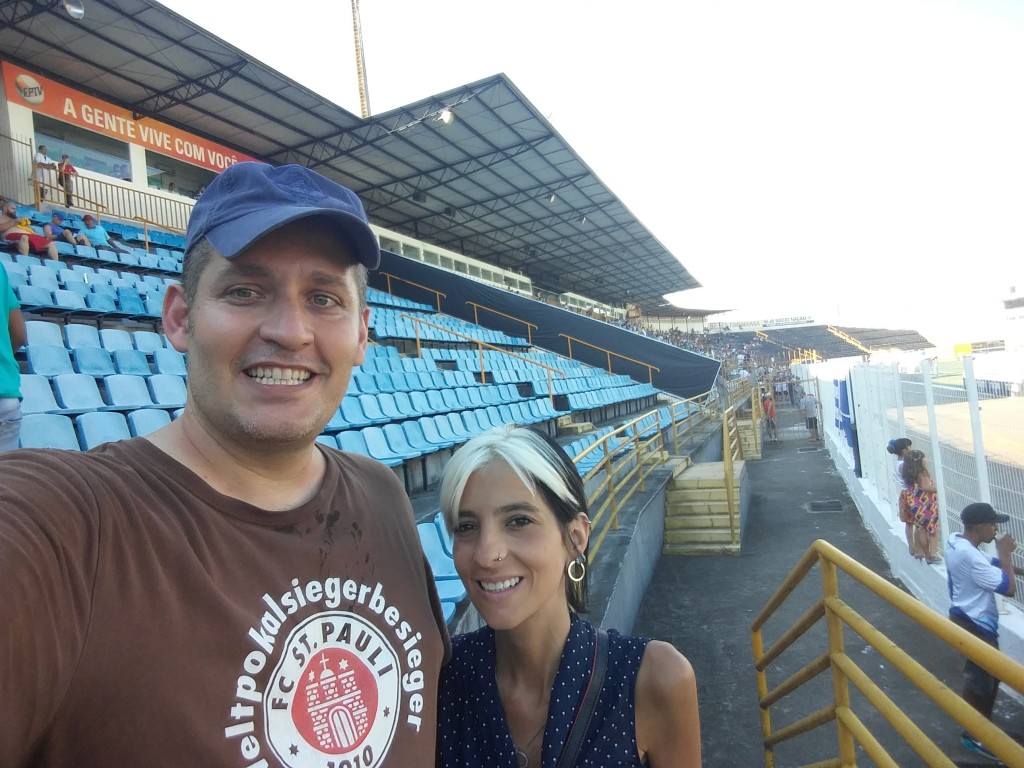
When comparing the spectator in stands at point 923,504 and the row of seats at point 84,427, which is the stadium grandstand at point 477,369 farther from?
the spectator in stands at point 923,504

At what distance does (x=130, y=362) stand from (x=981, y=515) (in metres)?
6.80

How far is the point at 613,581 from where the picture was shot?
4.43 m

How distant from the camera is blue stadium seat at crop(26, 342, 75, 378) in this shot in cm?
466

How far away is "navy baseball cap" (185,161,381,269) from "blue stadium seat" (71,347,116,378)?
477cm

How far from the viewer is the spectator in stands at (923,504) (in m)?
5.30

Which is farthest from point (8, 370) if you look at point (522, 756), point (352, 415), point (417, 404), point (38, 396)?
point (417, 404)

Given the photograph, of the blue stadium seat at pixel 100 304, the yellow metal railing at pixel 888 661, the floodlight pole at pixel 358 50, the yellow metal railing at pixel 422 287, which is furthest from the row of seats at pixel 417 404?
the floodlight pole at pixel 358 50

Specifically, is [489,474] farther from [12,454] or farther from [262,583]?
[12,454]

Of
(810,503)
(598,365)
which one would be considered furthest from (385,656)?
(598,365)

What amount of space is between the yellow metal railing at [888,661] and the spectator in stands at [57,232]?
9.63m

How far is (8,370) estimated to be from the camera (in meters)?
2.71

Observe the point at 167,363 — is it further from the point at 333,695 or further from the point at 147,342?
the point at 333,695

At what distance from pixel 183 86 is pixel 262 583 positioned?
15.2 metres

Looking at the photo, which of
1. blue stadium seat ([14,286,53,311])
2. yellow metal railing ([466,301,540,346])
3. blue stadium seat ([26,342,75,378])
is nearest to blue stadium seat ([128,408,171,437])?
blue stadium seat ([26,342,75,378])
